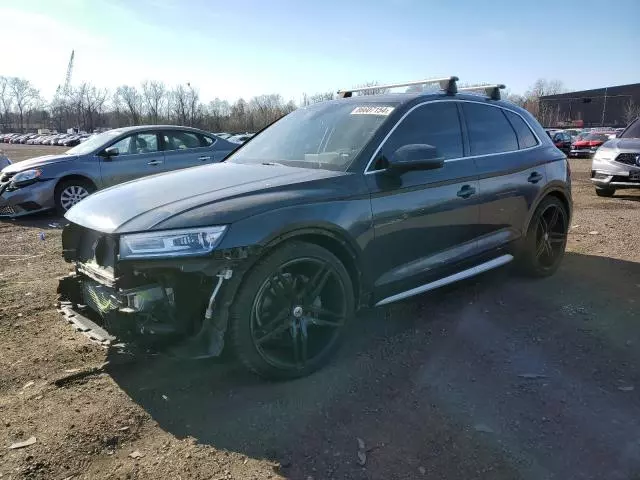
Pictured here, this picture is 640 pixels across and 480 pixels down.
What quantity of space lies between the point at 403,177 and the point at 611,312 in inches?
91.2

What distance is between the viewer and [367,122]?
3936 millimetres

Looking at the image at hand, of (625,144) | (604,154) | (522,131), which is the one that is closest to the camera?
(522,131)

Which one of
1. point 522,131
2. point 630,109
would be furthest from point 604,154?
point 630,109

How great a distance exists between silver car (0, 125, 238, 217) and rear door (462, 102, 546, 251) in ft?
18.3

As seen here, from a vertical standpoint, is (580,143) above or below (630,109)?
below

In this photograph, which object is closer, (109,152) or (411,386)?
(411,386)

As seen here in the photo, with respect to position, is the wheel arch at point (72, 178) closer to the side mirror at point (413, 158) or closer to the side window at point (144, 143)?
the side window at point (144, 143)

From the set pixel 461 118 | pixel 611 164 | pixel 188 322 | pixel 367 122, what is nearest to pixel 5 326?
pixel 188 322

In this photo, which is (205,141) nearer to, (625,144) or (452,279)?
(452,279)

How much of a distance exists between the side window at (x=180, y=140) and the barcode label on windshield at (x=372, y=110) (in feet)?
21.8

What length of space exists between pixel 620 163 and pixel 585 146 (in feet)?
65.5

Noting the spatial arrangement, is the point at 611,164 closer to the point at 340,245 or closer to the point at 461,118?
the point at 461,118

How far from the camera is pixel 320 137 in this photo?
409cm

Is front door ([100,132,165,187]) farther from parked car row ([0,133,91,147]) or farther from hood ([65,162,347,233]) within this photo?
parked car row ([0,133,91,147])
